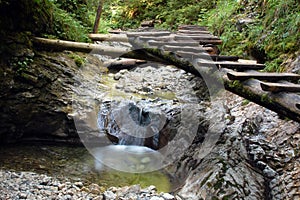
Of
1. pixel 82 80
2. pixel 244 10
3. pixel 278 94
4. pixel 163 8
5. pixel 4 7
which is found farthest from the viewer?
pixel 163 8

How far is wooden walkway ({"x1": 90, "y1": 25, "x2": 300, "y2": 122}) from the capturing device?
3266mm

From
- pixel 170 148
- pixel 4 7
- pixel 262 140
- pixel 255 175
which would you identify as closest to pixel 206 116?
pixel 170 148

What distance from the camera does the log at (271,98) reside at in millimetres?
3123

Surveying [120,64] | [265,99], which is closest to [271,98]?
[265,99]

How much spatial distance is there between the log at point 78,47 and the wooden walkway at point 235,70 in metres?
0.38

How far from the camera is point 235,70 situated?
4.42 metres

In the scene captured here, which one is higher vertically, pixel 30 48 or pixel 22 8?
pixel 22 8

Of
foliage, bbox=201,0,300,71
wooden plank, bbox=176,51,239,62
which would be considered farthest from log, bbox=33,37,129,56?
foliage, bbox=201,0,300,71

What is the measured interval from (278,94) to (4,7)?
5035mm

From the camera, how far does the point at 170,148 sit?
5734mm

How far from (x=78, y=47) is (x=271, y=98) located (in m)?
4.00

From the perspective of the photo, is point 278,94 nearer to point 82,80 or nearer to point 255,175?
point 255,175

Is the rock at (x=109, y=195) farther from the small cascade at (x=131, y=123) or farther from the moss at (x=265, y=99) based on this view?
the moss at (x=265, y=99)

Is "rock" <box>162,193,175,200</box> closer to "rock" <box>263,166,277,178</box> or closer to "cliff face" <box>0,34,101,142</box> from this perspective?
"rock" <box>263,166,277,178</box>
